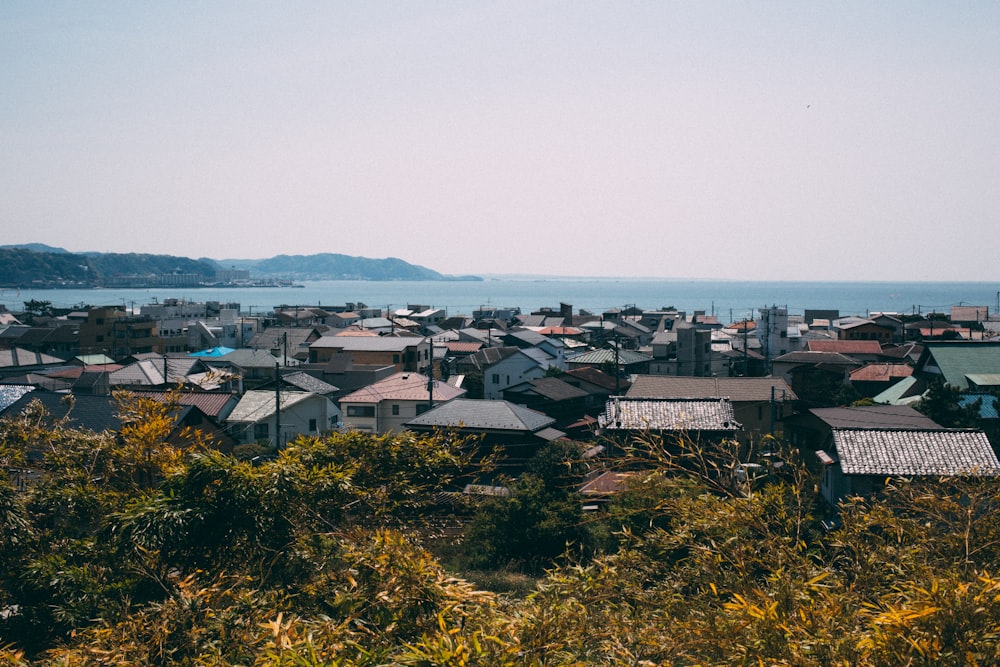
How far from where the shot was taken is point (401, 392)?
26734 mm

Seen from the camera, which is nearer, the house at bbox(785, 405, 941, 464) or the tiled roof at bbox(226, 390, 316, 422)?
the house at bbox(785, 405, 941, 464)

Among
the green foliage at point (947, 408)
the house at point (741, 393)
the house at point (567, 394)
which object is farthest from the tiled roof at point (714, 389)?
the green foliage at point (947, 408)

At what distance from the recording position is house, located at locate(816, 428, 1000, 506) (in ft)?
44.8

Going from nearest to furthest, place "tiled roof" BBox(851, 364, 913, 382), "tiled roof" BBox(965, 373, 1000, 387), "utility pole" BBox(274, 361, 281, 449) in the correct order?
"utility pole" BBox(274, 361, 281, 449)
"tiled roof" BBox(965, 373, 1000, 387)
"tiled roof" BBox(851, 364, 913, 382)

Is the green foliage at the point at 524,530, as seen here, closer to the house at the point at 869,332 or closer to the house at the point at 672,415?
the house at the point at 672,415

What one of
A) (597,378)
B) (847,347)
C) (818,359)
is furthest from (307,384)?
(847,347)

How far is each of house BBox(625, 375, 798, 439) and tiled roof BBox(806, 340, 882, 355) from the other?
1761 centimetres

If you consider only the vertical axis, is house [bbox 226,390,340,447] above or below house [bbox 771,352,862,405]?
below

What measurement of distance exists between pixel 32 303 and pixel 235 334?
29.7 m

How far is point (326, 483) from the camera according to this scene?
677 cm

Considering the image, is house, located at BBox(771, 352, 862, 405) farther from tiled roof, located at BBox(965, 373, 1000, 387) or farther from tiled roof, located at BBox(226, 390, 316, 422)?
tiled roof, located at BBox(226, 390, 316, 422)

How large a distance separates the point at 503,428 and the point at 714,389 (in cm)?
787

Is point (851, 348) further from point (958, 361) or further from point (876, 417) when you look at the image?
point (876, 417)

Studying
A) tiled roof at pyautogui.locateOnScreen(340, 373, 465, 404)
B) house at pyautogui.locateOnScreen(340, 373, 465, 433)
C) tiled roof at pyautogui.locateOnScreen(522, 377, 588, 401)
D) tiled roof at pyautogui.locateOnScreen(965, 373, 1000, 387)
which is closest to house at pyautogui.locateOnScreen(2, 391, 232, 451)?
house at pyautogui.locateOnScreen(340, 373, 465, 433)
